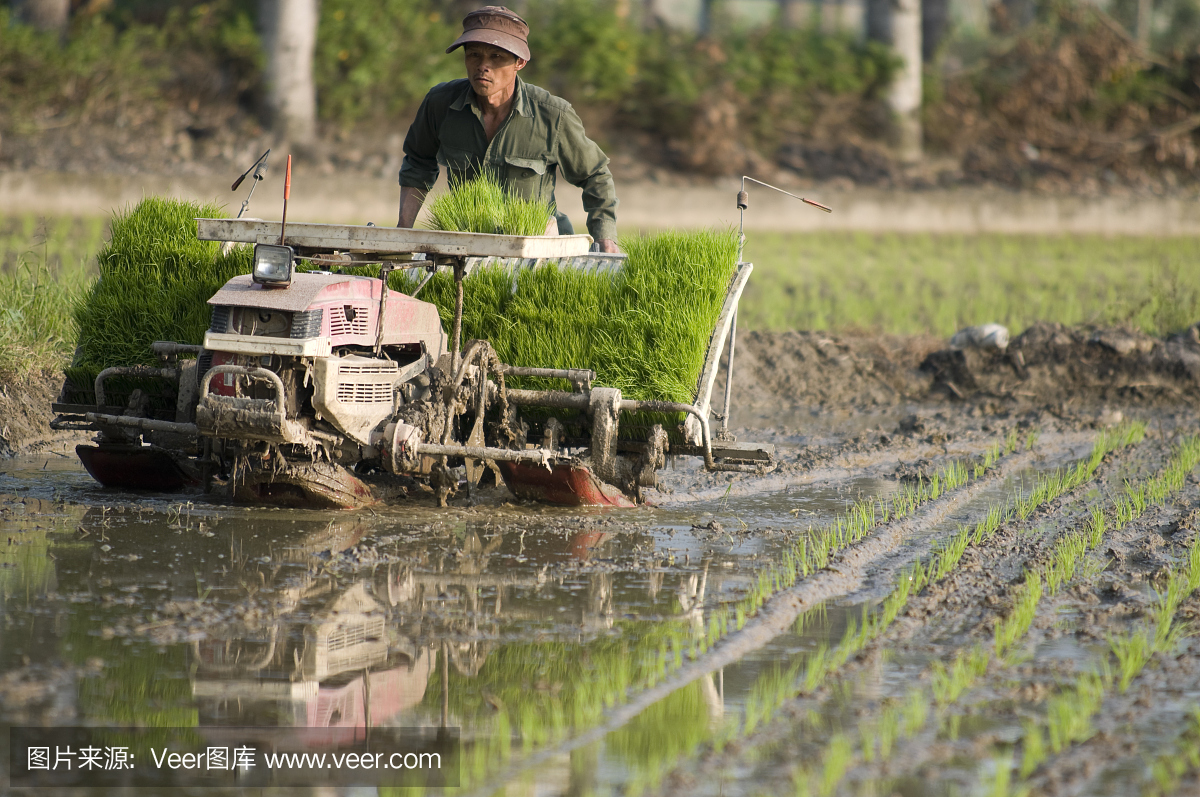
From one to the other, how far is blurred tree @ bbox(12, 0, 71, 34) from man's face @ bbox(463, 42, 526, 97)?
41.1ft

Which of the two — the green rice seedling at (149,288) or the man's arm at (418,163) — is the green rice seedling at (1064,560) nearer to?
the man's arm at (418,163)

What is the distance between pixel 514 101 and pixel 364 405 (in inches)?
85.9

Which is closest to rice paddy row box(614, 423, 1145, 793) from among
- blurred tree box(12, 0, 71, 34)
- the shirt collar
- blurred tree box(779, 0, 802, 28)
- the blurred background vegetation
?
the shirt collar

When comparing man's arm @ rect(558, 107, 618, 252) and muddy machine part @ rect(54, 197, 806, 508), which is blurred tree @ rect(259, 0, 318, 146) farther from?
muddy machine part @ rect(54, 197, 806, 508)

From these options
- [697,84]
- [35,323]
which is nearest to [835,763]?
[35,323]

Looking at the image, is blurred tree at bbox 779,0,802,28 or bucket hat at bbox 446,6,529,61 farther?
blurred tree at bbox 779,0,802,28

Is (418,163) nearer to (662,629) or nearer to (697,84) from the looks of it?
(662,629)

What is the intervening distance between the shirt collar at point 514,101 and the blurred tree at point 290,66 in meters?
11.0

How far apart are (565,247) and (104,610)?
8.81ft

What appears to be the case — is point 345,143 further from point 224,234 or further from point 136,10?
point 224,234

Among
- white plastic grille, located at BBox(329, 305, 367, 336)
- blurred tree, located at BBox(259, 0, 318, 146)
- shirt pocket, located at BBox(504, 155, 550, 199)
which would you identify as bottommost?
white plastic grille, located at BBox(329, 305, 367, 336)

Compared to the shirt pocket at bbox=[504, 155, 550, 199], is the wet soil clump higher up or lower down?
lower down

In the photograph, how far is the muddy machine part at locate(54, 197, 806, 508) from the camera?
544cm

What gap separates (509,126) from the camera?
7.09 metres
